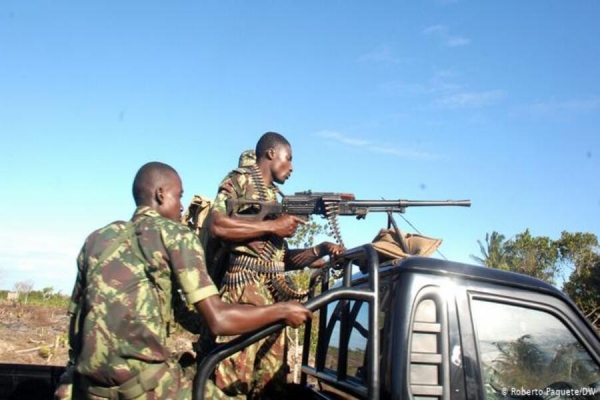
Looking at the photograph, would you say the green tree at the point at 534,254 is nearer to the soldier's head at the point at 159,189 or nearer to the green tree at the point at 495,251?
the green tree at the point at 495,251

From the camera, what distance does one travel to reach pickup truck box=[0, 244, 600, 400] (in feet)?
7.68

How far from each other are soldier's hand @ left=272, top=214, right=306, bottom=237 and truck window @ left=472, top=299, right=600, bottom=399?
1.63 meters

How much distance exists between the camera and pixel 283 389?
12.2ft

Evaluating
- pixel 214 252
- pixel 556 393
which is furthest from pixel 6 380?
pixel 556 393

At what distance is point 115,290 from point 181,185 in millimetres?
653

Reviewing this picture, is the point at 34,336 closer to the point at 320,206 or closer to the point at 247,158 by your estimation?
the point at 247,158

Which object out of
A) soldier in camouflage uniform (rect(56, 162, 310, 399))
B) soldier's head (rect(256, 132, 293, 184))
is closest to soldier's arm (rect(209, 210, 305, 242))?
soldier's head (rect(256, 132, 293, 184))

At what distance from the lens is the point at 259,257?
12.8ft

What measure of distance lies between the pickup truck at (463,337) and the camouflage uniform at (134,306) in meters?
0.27

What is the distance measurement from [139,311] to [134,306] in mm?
29

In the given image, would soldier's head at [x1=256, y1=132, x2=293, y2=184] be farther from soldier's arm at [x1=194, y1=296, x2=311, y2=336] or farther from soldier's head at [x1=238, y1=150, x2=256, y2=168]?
soldier's arm at [x1=194, y1=296, x2=311, y2=336]

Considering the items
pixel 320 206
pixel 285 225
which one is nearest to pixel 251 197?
pixel 285 225

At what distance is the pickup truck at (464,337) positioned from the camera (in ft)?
7.68

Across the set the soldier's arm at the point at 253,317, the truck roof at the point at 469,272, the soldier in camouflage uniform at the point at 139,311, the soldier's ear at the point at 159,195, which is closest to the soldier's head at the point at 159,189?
the soldier's ear at the point at 159,195
